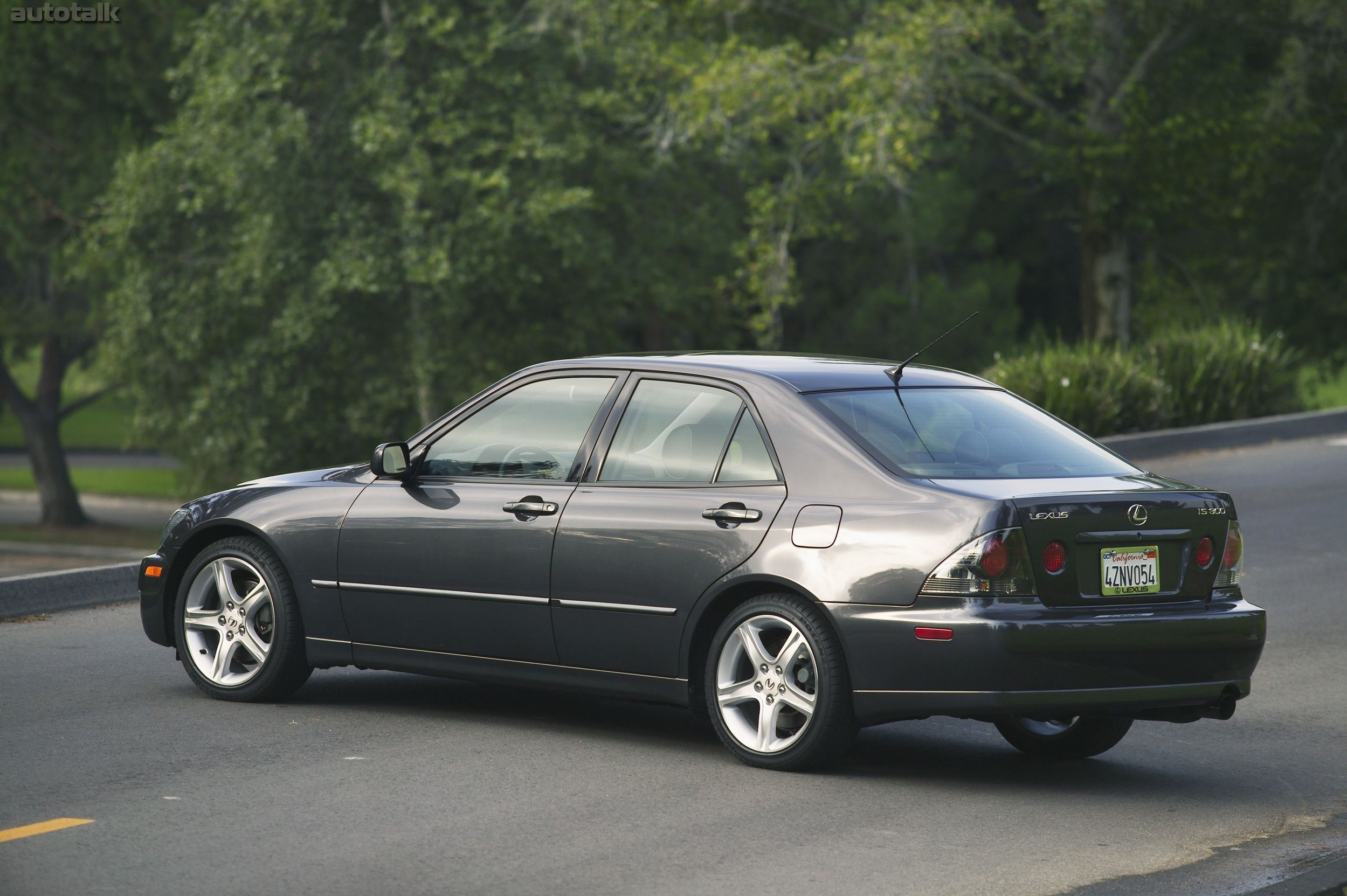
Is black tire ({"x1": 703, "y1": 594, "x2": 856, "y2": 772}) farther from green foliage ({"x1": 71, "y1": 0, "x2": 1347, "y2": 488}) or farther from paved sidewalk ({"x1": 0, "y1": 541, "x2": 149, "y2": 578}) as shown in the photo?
paved sidewalk ({"x1": 0, "y1": 541, "x2": 149, "y2": 578})

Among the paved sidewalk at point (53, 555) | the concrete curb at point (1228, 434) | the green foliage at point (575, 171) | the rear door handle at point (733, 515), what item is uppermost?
the green foliage at point (575, 171)

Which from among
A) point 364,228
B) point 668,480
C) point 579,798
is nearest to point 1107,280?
point 364,228

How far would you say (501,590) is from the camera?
7.39 meters

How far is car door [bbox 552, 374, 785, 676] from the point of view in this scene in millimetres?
6936

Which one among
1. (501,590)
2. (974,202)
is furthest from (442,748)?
(974,202)

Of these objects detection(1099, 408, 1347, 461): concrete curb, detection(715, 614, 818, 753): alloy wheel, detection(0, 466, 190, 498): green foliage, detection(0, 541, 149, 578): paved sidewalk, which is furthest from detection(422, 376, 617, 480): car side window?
detection(0, 466, 190, 498): green foliage

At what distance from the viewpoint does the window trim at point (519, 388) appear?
7.47 m

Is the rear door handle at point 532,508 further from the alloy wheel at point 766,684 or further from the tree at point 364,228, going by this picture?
the tree at point 364,228

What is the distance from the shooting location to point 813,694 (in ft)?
22.1

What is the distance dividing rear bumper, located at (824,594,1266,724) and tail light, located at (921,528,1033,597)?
4 centimetres

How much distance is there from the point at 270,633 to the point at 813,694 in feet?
8.63

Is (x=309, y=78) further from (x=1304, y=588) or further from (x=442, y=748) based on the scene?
(x=442, y=748)

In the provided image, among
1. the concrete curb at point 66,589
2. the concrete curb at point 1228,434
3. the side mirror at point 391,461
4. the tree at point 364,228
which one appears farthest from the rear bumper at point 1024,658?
the tree at point 364,228

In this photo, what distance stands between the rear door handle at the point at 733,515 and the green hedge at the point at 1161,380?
43.7 ft
